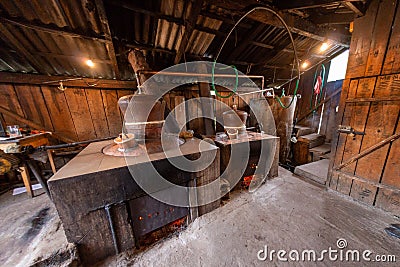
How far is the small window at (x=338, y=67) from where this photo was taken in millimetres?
5045

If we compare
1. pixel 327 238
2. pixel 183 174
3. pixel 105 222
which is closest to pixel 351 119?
pixel 327 238

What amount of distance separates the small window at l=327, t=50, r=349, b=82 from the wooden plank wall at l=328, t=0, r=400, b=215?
3430 mm

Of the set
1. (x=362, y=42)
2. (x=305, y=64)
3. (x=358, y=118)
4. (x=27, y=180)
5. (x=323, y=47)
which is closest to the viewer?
(x=362, y=42)

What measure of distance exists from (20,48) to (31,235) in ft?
12.0

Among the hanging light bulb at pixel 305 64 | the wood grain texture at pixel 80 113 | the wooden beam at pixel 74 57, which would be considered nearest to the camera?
the wooden beam at pixel 74 57

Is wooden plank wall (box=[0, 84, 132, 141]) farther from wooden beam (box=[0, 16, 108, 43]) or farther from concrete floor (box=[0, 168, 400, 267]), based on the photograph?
concrete floor (box=[0, 168, 400, 267])

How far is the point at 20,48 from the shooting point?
9.21ft

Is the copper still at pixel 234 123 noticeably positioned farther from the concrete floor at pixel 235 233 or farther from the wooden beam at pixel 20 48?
the wooden beam at pixel 20 48

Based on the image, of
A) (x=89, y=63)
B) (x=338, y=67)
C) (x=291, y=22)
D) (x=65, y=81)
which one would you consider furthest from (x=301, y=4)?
(x=65, y=81)

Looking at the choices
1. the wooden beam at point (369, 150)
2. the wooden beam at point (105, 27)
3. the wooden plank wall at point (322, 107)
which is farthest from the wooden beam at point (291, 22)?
the wooden beam at point (369, 150)

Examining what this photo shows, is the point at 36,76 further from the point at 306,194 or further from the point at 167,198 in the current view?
the point at 306,194

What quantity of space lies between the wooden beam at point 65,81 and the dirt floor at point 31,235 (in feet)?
8.86

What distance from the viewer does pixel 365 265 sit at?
169 centimetres

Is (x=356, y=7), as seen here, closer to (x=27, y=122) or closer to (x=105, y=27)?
(x=105, y=27)
